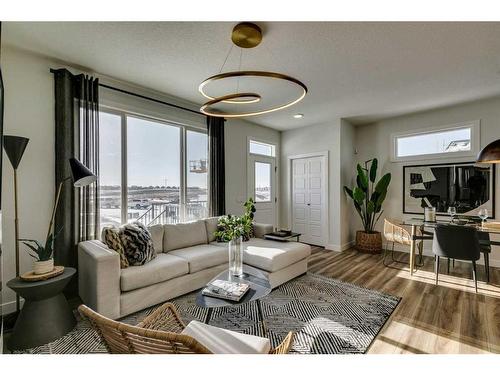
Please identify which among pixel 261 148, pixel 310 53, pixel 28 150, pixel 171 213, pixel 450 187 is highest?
pixel 310 53

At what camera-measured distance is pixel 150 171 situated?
3434 mm

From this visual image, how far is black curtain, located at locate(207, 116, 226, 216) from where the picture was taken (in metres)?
4.05

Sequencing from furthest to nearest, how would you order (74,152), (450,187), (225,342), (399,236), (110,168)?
(450,187) → (399,236) → (110,168) → (74,152) → (225,342)

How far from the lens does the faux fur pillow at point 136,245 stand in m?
2.42

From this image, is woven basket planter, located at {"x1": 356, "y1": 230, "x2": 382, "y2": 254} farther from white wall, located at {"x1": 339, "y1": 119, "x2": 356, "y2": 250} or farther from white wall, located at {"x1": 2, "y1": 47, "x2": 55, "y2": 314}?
white wall, located at {"x1": 2, "y1": 47, "x2": 55, "y2": 314}

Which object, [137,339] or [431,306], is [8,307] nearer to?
[137,339]

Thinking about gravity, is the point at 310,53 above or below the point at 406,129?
above

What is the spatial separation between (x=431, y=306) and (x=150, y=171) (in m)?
3.80

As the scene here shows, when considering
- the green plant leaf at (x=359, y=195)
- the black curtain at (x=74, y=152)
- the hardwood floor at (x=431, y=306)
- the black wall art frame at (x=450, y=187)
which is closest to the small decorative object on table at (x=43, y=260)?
the black curtain at (x=74, y=152)

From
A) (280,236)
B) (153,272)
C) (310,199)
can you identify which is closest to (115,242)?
(153,272)

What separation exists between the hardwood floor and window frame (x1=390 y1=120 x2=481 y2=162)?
180cm

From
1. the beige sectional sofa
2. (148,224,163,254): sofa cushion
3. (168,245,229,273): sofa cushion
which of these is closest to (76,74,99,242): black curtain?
the beige sectional sofa

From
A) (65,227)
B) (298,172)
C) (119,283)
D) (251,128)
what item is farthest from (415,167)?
(65,227)

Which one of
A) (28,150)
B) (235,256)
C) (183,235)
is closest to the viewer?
(235,256)
